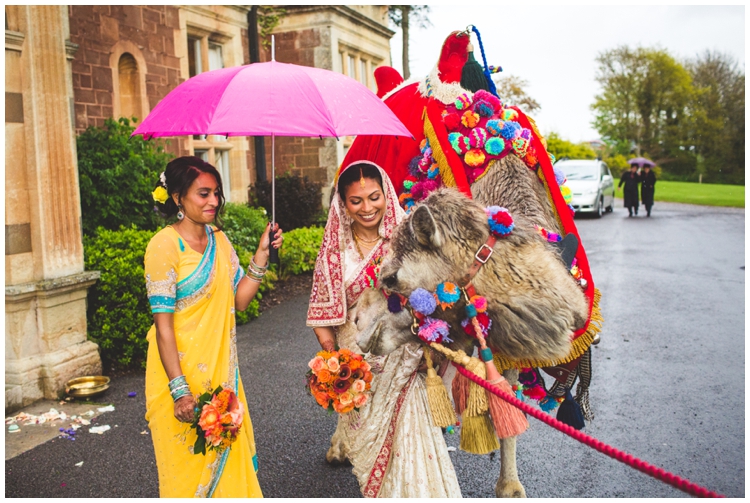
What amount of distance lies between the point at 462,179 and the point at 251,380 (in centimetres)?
314

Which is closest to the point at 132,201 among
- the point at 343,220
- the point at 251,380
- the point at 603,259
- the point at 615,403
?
the point at 251,380

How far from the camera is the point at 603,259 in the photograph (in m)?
11.6

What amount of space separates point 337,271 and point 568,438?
7.74 ft

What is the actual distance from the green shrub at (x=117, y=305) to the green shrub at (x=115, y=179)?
62 cm

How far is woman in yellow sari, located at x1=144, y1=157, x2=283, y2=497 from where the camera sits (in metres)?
2.51

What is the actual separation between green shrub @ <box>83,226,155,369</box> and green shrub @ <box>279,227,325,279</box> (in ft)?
12.1

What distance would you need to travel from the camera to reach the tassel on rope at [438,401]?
253cm

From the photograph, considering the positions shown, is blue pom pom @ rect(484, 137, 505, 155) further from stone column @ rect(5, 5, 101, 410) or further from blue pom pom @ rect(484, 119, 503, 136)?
stone column @ rect(5, 5, 101, 410)

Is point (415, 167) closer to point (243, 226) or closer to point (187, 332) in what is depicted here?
point (187, 332)

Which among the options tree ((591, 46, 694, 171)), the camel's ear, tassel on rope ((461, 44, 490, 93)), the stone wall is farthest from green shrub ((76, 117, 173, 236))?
tree ((591, 46, 694, 171))

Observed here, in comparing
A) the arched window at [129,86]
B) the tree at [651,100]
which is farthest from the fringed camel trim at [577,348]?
the tree at [651,100]

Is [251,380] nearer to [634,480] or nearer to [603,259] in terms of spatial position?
[634,480]

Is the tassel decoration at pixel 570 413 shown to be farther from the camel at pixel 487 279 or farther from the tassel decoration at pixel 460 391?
the camel at pixel 487 279

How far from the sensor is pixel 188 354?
259 cm
